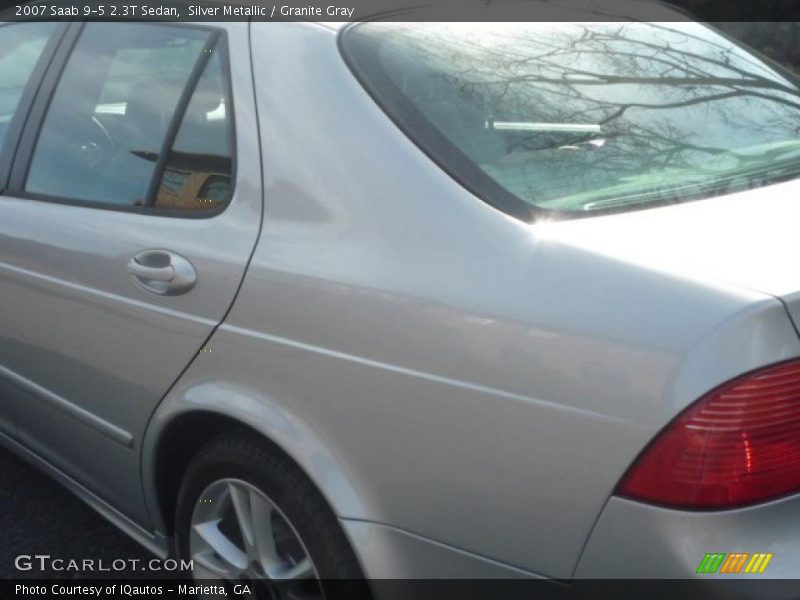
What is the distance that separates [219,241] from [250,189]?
131 mm

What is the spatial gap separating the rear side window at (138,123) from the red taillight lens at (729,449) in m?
1.15

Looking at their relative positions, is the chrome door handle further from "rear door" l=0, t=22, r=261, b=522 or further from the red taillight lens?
the red taillight lens

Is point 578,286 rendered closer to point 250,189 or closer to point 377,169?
point 377,169

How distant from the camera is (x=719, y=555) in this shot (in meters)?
1.60

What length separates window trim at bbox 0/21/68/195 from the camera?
3006 mm

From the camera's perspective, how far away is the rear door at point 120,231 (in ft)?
7.51

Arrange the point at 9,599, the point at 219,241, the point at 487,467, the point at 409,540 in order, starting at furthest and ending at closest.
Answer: the point at 9,599 < the point at 219,241 < the point at 409,540 < the point at 487,467

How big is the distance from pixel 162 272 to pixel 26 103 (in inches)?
41.6

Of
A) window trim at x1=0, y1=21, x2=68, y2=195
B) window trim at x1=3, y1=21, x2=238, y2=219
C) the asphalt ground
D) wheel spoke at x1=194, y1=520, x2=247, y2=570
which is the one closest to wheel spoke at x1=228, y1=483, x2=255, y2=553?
wheel spoke at x1=194, y1=520, x2=247, y2=570

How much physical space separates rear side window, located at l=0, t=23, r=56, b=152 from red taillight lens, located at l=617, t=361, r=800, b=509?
2286 mm

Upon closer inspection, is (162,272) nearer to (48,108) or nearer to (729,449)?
(48,108)

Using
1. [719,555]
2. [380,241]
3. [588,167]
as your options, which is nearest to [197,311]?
[380,241]

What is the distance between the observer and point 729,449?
160 centimetres

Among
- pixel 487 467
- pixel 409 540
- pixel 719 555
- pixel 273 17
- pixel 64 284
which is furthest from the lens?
pixel 64 284
